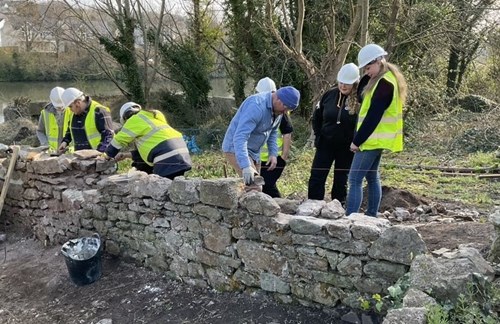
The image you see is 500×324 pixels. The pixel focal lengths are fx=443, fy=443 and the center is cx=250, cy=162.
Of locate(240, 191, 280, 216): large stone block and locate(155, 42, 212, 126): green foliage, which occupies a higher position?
locate(155, 42, 212, 126): green foliage

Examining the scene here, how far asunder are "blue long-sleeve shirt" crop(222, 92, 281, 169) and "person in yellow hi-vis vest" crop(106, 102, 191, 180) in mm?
851

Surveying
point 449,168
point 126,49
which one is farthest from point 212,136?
point 449,168

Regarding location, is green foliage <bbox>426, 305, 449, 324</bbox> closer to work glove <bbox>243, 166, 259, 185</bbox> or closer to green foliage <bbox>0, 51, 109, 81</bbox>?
work glove <bbox>243, 166, 259, 185</bbox>

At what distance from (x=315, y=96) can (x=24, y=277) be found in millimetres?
7694

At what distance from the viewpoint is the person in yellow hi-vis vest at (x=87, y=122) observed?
→ 216 inches

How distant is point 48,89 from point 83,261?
79.1 ft

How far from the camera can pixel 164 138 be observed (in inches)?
187

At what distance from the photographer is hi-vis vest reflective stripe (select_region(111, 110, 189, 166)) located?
465 centimetres

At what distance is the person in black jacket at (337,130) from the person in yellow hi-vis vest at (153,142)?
143 cm

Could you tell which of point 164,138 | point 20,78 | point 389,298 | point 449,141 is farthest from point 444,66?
point 20,78

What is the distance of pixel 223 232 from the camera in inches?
154

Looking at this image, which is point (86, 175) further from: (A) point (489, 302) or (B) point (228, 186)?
(A) point (489, 302)

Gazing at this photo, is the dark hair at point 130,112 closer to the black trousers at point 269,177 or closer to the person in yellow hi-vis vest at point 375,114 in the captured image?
the black trousers at point 269,177

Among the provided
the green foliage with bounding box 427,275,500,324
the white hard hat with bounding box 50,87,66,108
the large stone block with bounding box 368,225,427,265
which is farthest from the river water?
the green foliage with bounding box 427,275,500,324
